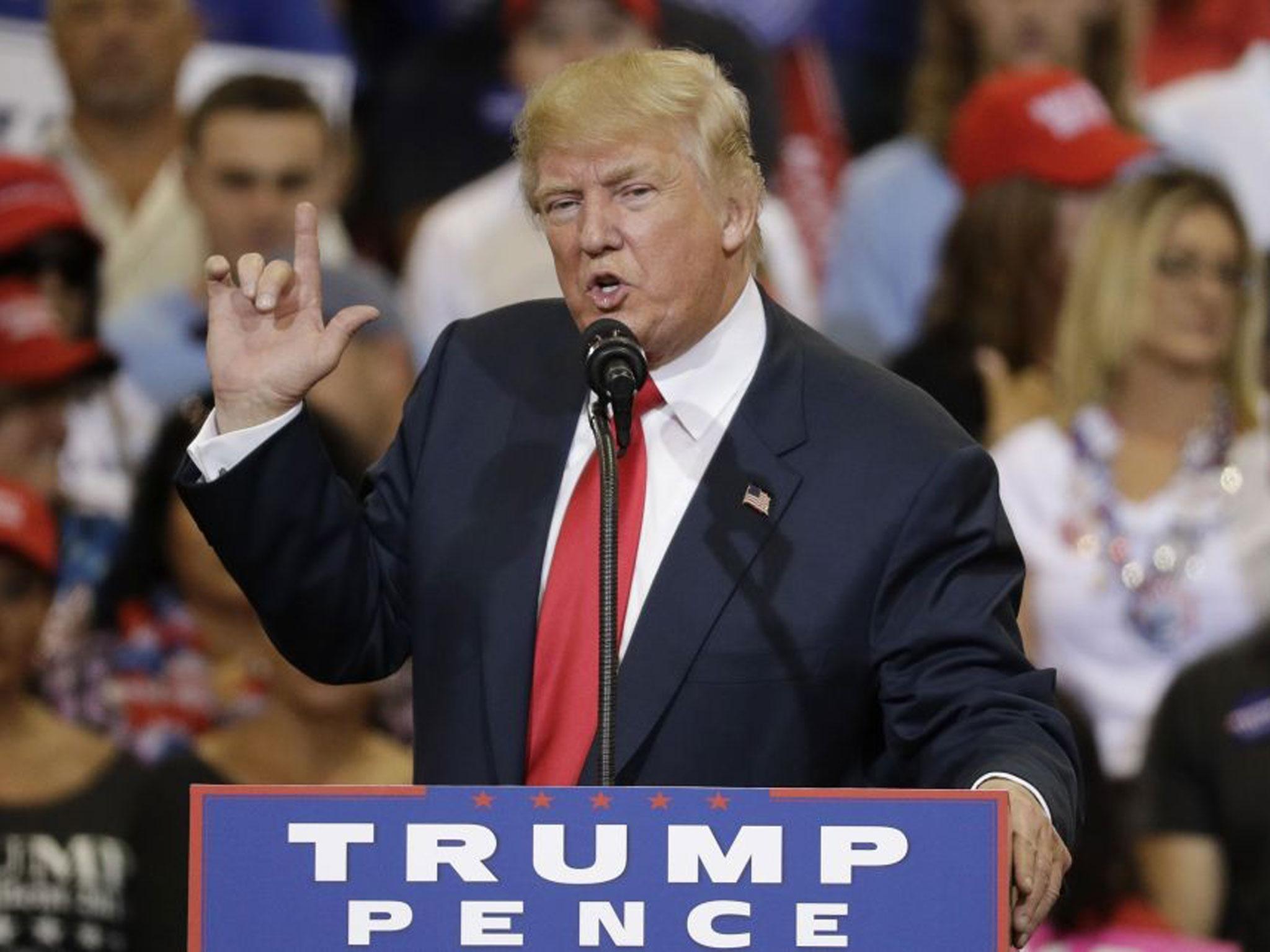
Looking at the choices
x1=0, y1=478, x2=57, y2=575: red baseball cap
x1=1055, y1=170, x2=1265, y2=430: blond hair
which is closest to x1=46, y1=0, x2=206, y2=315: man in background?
x1=0, y1=478, x2=57, y2=575: red baseball cap

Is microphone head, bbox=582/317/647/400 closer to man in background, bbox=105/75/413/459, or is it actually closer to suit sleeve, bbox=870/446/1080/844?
suit sleeve, bbox=870/446/1080/844

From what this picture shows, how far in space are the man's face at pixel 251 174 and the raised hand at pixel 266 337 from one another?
2.82 m

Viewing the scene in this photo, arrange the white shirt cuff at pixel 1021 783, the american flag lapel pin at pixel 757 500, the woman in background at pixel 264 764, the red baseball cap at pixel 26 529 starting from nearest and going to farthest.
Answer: the white shirt cuff at pixel 1021 783, the american flag lapel pin at pixel 757 500, the woman in background at pixel 264 764, the red baseball cap at pixel 26 529

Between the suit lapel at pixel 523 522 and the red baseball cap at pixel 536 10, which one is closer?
the suit lapel at pixel 523 522

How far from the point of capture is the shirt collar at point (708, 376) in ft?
8.09

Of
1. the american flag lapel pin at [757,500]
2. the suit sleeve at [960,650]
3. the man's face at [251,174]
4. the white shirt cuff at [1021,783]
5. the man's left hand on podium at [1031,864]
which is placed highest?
the man's face at [251,174]

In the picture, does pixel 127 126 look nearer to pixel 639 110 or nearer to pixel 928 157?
pixel 928 157

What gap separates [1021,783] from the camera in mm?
2148

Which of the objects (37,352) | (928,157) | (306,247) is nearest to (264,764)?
(37,352)

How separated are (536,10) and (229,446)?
→ 3.07 meters

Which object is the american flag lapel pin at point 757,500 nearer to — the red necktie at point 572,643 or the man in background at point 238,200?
the red necktie at point 572,643

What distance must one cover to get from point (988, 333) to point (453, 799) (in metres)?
3.05

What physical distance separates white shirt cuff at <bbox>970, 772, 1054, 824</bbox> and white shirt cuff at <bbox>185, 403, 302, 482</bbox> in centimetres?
72

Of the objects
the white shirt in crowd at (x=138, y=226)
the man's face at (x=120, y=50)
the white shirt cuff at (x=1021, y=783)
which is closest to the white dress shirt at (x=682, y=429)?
the white shirt cuff at (x=1021, y=783)
